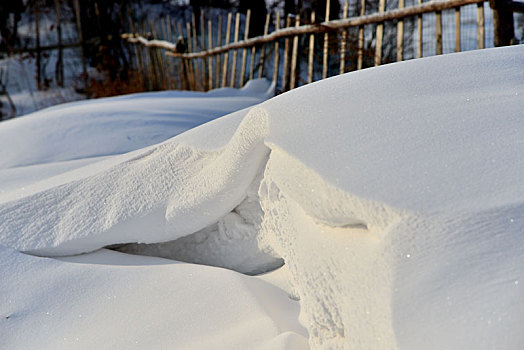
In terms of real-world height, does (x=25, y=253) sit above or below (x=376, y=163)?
below

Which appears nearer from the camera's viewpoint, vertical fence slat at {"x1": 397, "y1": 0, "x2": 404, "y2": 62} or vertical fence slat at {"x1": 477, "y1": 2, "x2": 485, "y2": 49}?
vertical fence slat at {"x1": 477, "y1": 2, "x2": 485, "y2": 49}

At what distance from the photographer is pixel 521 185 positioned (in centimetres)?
78

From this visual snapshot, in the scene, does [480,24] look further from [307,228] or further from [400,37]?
[307,228]

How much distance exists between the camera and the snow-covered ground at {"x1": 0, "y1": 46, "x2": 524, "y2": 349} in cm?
73

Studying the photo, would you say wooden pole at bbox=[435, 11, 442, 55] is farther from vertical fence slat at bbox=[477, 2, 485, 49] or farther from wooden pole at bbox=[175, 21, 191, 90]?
wooden pole at bbox=[175, 21, 191, 90]

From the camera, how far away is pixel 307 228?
102 centimetres

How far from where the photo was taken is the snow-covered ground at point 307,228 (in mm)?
734

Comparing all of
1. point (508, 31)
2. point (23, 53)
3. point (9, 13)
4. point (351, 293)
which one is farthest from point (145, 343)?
point (9, 13)

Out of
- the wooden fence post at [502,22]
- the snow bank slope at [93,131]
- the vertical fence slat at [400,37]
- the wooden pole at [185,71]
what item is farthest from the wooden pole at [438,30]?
the wooden pole at [185,71]

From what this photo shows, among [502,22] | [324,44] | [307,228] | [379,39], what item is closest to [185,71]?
[324,44]

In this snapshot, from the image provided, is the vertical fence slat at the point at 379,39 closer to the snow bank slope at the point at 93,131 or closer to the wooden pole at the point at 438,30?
the wooden pole at the point at 438,30

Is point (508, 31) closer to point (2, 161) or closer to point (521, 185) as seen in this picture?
point (521, 185)

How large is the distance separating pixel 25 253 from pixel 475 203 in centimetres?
126

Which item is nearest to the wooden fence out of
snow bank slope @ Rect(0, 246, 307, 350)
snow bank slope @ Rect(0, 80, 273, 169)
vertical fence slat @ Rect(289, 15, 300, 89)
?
vertical fence slat @ Rect(289, 15, 300, 89)
